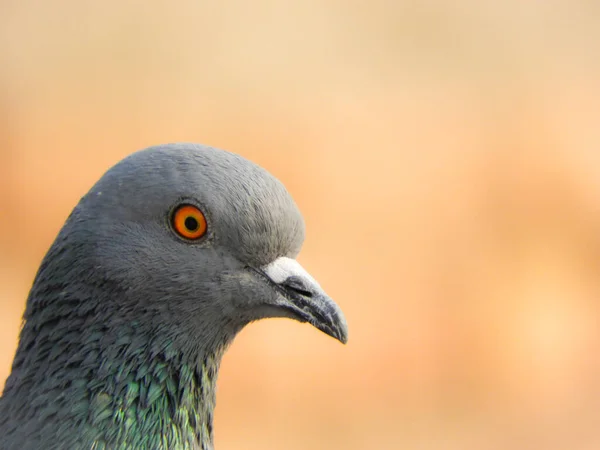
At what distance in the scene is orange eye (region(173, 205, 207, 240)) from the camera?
9.55 ft

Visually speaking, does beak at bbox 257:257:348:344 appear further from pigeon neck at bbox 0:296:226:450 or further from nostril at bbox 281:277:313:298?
pigeon neck at bbox 0:296:226:450

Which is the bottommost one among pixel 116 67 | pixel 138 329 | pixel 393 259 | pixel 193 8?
pixel 138 329

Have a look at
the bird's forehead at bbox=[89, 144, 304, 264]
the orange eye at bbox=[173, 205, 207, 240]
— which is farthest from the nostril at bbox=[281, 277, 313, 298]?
the orange eye at bbox=[173, 205, 207, 240]

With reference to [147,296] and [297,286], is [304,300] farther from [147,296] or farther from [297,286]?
[147,296]

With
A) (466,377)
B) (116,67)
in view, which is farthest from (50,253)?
(466,377)

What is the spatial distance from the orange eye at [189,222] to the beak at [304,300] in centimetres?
26

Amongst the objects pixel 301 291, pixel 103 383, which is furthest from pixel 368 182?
pixel 103 383

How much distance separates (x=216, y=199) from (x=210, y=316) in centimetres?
43

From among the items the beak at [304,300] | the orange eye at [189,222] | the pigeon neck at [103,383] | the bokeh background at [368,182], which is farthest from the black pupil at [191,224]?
the bokeh background at [368,182]

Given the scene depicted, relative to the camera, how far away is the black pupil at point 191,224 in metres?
2.94

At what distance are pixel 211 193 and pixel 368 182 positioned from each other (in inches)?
265

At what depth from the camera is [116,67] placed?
9.34 metres

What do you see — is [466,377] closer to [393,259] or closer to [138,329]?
[393,259]

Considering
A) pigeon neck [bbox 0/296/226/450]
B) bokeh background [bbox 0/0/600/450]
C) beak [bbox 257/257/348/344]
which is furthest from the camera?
bokeh background [bbox 0/0/600/450]
